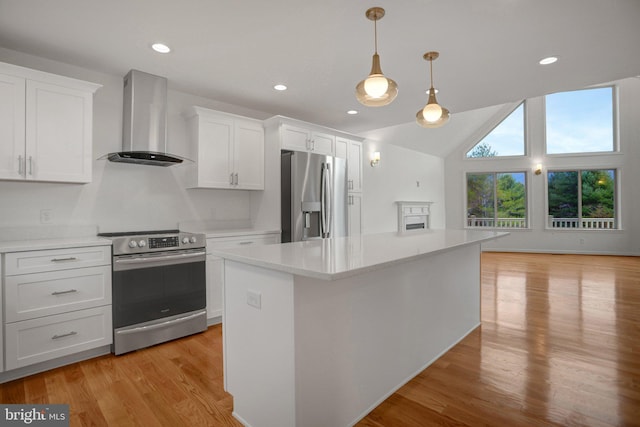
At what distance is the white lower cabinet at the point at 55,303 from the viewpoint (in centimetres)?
221

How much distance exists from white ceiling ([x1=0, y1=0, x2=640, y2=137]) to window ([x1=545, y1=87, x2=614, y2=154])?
5370 millimetres

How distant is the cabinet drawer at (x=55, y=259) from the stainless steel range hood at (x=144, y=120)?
93cm

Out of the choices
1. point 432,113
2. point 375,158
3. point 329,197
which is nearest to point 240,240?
point 329,197

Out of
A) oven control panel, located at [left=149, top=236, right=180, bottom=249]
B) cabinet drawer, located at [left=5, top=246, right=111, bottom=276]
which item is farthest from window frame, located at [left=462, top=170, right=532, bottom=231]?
cabinet drawer, located at [left=5, top=246, right=111, bottom=276]

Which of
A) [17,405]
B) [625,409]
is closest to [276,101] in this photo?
[17,405]

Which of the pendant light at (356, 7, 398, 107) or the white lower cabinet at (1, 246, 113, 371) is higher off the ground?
the pendant light at (356, 7, 398, 107)

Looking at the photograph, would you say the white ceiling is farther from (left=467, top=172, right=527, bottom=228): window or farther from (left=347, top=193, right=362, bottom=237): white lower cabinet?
(left=467, top=172, right=527, bottom=228): window

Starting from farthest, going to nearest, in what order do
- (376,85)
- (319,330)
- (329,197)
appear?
1. (329,197)
2. (376,85)
3. (319,330)

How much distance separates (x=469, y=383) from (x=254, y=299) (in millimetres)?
1563

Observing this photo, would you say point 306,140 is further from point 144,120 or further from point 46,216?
point 46,216

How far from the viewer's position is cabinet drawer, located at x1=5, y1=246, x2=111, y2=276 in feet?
7.27

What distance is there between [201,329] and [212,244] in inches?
31.9

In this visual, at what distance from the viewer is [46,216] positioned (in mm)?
2781

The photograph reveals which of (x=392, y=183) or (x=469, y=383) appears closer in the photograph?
(x=469, y=383)
